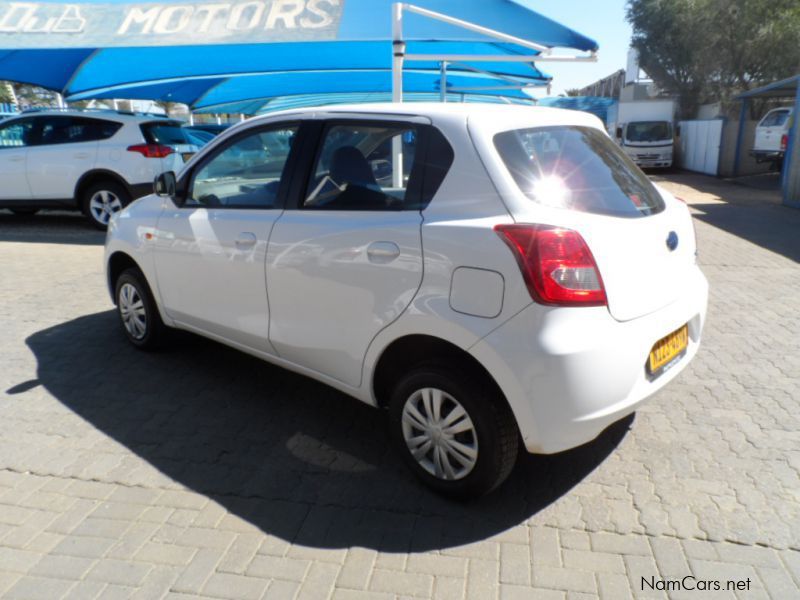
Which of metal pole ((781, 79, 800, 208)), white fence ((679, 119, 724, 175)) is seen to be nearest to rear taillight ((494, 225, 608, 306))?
metal pole ((781, 79, 800, 208))

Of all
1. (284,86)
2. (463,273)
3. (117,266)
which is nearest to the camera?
(463,273)

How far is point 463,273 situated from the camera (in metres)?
2.58

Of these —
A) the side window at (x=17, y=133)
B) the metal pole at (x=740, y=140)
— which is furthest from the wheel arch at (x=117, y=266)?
the metal pole at (x=740, y=140)

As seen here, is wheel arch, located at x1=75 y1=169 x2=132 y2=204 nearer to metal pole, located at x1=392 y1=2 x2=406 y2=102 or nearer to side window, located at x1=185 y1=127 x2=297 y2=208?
metal pole, located at x1=392 y1=2 x2=406 y2=102

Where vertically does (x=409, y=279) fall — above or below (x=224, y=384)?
above

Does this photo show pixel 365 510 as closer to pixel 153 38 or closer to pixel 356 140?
pixel 356 140

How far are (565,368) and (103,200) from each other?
30.5 ft

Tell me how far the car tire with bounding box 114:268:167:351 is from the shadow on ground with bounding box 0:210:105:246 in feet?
16.6

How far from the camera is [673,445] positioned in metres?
3.40

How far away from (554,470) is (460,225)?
1.39 metres

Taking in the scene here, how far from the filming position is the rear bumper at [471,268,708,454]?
7.98 feet

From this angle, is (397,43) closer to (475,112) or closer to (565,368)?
(475,112)

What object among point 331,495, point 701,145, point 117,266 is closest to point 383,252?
point 331,495

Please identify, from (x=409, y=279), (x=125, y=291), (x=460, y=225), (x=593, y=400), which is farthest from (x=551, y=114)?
(x=125, y=291)
